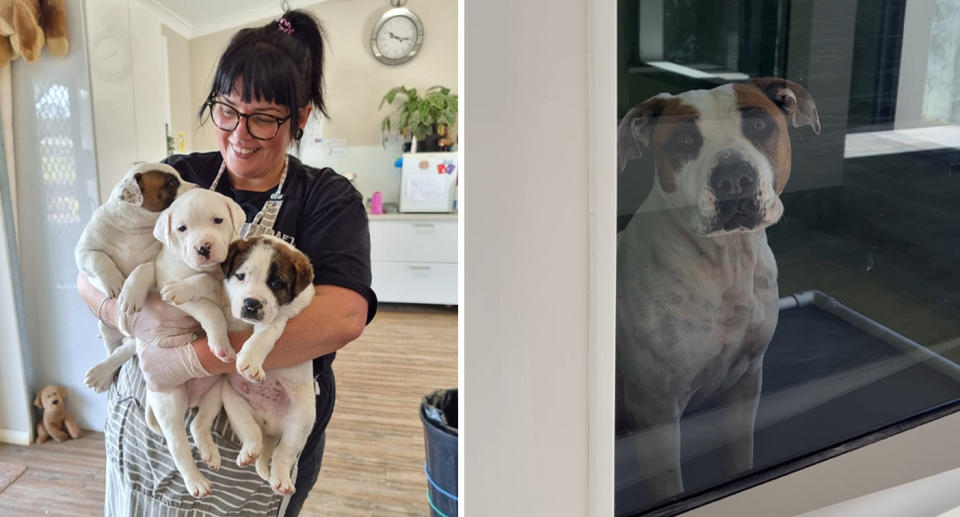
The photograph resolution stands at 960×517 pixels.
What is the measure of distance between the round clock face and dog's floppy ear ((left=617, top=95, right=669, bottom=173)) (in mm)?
452

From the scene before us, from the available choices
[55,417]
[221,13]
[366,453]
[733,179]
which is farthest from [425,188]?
[733,179]

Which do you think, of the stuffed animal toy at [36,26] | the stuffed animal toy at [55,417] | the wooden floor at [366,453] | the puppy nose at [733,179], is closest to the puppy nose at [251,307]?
the puppy nose at [733,179]

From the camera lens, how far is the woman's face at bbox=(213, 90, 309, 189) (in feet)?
1.76

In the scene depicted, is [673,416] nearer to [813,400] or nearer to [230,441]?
[813,400]

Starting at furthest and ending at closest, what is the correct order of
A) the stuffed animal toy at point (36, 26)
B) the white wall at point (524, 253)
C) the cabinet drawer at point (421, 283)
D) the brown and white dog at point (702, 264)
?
the cabinet drawer at point (421, 283) < the stuffed animal toy at point (36, 26) < the brown and white dog at point (702, 264) < the white wall at point (524, 253)

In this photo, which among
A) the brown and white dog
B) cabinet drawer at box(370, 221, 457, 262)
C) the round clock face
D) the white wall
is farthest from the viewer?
cabinet drawer at box(370, 221, 457, 262)

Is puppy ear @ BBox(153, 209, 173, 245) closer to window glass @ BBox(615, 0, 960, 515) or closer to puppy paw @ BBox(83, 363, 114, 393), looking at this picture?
puppy paw @ BBox(83, 363, 114, 393)

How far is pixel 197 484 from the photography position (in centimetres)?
52

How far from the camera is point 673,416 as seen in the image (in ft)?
1.38

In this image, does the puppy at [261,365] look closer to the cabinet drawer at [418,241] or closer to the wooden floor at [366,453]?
the wooden floor at [366,453]

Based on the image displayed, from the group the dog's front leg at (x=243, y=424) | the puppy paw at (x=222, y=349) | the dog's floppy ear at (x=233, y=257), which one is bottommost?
the dog's front leg at (x=243, y=424)

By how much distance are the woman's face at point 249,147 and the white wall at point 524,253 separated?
1.16 ft

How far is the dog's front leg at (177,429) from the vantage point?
49cm

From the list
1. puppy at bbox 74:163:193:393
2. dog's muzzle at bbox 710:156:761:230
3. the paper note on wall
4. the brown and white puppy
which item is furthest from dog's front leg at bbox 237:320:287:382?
the paper note on wall
